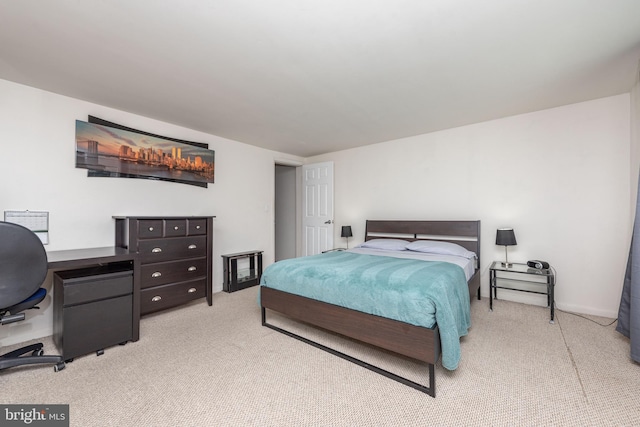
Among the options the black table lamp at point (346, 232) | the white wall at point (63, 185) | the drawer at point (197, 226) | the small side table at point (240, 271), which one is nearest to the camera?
the white wall at point (63, 185)

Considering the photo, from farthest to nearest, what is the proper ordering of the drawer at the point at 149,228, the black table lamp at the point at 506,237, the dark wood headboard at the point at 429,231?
the dark wood headboard at the point at 429,231 → the black table lamp at the point at 506,237 → the drawer at the point at 149,228

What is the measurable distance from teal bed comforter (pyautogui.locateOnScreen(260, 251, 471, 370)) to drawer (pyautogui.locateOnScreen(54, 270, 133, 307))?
1232 mm

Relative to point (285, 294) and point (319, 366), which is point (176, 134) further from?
point (319, 366)

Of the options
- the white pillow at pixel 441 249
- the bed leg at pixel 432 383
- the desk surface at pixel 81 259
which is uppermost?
the desk surface at pixel 81 259

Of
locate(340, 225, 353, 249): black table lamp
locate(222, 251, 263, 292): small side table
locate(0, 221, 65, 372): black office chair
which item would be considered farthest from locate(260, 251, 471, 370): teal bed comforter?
locate(340, 225, 353, 249): black table lamp

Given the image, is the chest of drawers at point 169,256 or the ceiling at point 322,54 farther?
the chest of drawers at point 169,256

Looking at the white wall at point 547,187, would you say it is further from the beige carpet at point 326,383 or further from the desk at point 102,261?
the desk at point 102,261

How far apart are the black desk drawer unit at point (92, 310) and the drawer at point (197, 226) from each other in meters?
0.89

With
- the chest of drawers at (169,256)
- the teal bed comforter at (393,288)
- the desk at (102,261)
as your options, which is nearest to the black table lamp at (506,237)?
the teal bed comforter at (393,288)

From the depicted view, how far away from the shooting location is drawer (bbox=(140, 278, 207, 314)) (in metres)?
2.86

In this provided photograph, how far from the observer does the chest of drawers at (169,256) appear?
2.84 metres

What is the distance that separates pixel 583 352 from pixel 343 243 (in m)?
3.40

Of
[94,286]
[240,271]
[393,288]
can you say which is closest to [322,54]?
[393,288]

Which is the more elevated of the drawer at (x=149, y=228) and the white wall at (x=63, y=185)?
the white wall at (x=63, y=185)
